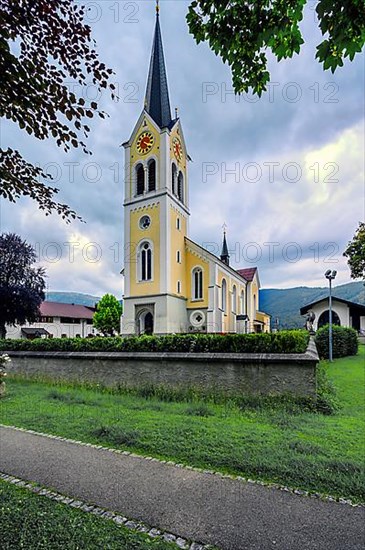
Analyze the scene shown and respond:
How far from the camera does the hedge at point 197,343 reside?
7.74m

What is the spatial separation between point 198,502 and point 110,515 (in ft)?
2.86

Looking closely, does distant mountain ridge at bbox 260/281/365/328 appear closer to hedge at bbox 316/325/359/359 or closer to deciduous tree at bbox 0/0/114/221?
hedge at bbox 316/325/359/359

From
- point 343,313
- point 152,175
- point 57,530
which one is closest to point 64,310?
point 152,175

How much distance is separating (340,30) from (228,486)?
4422 millimetres

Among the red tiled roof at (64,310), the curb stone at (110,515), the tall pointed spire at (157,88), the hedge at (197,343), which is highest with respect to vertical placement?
the tall pointed spire at (157,88)

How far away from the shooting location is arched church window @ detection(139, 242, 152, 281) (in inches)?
1050

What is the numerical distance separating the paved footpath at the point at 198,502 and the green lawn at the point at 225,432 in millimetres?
387

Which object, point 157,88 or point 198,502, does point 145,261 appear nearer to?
point 157,88

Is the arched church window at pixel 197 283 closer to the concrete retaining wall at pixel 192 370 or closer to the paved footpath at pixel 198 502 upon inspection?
the concrete retaining wall at pixel 192 370

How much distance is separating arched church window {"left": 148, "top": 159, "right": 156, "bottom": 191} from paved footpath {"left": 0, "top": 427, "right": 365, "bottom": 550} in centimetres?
2566

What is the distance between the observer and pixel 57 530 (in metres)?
2.71

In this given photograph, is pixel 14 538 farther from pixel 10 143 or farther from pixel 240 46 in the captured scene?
pixel 240 46

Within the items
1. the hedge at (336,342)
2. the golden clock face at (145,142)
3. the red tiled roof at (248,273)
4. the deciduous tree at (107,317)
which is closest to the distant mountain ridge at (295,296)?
the red tiled roof at (248,273)

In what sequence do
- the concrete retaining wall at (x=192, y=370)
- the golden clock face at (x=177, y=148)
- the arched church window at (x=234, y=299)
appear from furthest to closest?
the arched church window at (x=234, y=299) < the golden clock face at (x=177, y=148) < the concrete retaining wall at (x=192, y=370)
